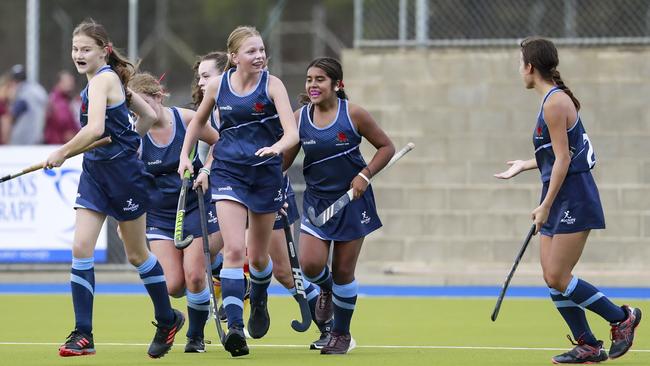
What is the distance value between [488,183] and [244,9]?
2174 cm

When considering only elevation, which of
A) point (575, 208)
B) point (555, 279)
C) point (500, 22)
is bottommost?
point (555, 279)

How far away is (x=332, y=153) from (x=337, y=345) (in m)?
1.20

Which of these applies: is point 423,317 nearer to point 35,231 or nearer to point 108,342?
point 108,342

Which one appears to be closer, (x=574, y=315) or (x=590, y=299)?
(x=590, y=299)

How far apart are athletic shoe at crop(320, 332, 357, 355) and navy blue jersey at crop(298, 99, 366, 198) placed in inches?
34.7

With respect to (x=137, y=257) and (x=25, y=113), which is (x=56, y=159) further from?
(x=25, y=113)

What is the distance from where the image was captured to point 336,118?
30.1 feet

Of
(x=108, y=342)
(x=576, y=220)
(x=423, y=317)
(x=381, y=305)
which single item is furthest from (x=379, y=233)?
(x=576, y=220)

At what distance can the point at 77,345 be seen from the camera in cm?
822

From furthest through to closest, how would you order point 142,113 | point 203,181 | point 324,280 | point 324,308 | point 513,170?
point 324,308 < point 324,280 < point 203,181 < point 142,113 < point 513,170

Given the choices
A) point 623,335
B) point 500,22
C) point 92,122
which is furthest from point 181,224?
point 500,22

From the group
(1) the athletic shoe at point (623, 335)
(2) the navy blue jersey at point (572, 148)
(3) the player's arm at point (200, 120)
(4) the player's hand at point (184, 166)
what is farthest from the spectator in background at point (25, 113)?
(1) the athletic shoe at point (623, 335)

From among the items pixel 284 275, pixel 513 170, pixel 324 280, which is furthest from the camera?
pixel 284 275

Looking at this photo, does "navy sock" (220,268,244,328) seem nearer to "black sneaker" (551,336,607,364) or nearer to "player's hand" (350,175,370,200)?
"player's hand" (350,175,370,200)
